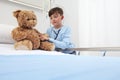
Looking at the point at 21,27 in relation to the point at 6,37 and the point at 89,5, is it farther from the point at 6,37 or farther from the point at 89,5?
the point at 89,5

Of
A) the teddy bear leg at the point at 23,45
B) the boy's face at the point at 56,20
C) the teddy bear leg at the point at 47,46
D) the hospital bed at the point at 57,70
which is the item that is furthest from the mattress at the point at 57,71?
the boy's face at the point at 56,20

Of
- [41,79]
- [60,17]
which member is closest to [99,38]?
[60,17]

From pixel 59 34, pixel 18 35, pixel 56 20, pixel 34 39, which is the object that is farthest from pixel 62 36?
pixel 18 35

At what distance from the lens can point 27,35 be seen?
1.43m

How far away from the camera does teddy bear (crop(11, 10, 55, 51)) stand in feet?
4.50

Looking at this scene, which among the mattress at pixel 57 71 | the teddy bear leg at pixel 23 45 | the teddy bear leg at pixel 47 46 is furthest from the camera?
the teddy bear leg at pixel 47 46

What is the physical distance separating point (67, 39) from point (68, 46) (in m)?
0.06

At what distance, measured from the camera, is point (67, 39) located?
5.54ft

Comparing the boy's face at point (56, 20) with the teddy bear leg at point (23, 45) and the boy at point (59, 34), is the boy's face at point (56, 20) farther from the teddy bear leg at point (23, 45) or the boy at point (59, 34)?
the teddy bear leg at point (23, 45)

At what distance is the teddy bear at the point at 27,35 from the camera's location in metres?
1.37

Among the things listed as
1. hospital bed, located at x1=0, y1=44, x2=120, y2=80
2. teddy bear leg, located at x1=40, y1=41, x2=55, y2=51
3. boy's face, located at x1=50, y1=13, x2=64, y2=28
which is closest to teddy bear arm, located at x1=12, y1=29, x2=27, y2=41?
teddy bear leg, located at x1=40, y1=41, x2=55, y2=51

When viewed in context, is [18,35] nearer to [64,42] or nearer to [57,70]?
[64,42]

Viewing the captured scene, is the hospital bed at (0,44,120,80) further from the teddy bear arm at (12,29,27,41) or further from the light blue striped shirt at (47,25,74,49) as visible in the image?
the light blue striped shirt at (47,25,74,49)

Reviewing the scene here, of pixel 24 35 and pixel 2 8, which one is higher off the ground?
pixel 2 8
